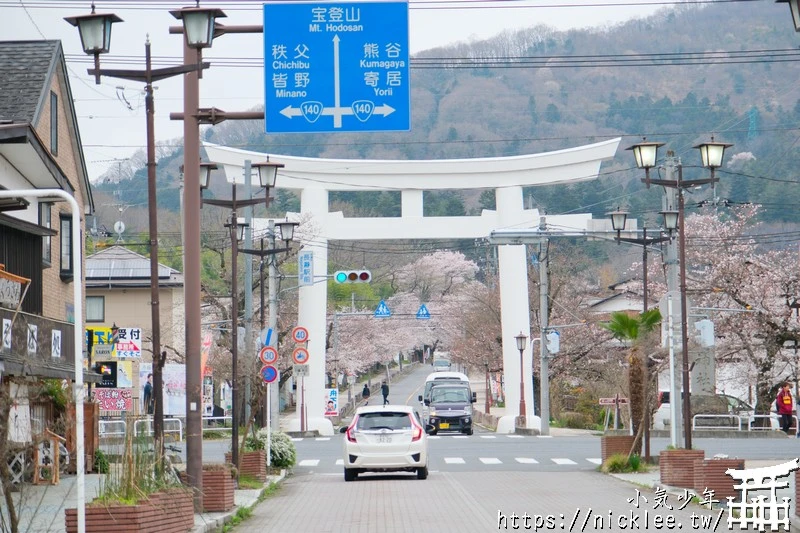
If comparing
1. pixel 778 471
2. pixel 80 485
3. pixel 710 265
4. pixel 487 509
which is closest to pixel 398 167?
pixel 710 265

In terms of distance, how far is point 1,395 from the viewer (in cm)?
978

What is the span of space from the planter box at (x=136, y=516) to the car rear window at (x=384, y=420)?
11.4 m

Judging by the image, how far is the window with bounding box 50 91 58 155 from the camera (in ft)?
86.7

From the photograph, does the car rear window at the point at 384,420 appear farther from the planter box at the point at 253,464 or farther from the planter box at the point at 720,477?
the planter box at the point at 720,477

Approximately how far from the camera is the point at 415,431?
24484 mm

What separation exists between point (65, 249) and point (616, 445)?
14.1 m

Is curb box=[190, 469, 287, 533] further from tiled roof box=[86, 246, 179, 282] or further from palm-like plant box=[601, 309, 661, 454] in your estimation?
→ tiled roof box=[86, 246, 179, 282]

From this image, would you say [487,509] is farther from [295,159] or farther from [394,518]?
[295,159]

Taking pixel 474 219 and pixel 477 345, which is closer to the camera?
pixel 474 219

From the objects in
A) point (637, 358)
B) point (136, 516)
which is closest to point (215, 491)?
point (136, 516)

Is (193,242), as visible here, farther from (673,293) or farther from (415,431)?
(673,293)

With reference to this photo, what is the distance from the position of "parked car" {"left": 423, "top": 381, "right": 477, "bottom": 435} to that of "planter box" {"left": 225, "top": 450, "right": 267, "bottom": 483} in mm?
25438

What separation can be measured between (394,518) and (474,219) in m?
28.0

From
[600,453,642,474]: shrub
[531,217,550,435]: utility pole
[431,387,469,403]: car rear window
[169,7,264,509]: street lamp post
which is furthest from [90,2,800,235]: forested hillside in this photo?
[169,7,264,509]: street lamp post
